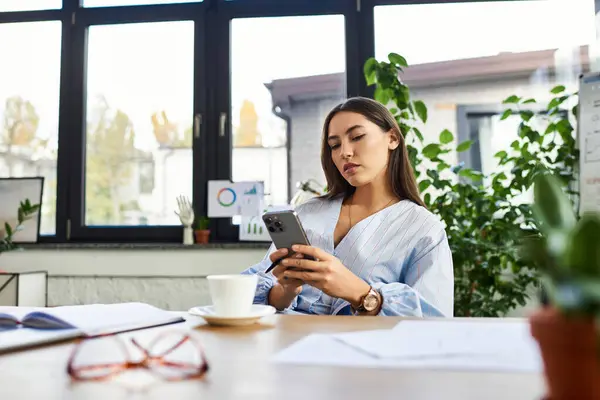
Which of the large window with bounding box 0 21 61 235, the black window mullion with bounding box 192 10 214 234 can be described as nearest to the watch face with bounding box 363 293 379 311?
the black window mullion with bounding box 192 10 214 234

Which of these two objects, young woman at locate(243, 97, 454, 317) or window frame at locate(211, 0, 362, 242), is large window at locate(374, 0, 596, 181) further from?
young woman at locate(243, 97, 454, 317)

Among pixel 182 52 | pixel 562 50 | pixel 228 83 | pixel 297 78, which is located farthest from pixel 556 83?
pixel 182 52

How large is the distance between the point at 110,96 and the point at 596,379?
304cm

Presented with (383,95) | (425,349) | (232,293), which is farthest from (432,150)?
(425,349)

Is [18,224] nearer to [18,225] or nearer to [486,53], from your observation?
[18,225]

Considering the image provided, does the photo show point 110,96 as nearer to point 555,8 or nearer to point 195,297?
point 195,297

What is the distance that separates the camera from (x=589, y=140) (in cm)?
242

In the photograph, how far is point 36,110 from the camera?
3.08 m

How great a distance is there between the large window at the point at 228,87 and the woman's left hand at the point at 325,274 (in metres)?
1.66

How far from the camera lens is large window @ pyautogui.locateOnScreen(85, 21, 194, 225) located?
297cm

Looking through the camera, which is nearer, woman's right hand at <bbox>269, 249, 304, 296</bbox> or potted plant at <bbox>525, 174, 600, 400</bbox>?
potted plant at <bbox>525, 174, 600, 400</bbox>

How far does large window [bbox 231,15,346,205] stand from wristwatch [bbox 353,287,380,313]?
1.67 meters

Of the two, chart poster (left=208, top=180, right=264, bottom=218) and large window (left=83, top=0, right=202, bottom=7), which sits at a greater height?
large window (left=83, top=0, right=202, bottom=7)

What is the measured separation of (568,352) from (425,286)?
1044 mm
